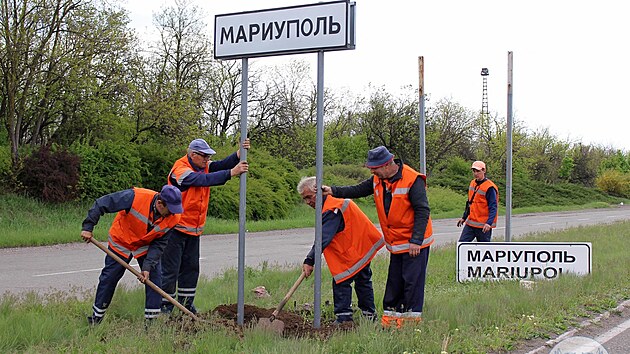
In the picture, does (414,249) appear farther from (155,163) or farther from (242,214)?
(155,163)

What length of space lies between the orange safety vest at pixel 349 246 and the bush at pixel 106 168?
16651mm

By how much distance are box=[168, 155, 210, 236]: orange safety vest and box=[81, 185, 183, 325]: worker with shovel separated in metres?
0.31

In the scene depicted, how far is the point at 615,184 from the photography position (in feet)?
226

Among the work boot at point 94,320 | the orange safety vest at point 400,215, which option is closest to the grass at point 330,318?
the work boot at point 94,320

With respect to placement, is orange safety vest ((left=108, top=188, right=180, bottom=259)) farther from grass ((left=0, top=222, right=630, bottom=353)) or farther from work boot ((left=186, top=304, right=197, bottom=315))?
work boot ((left=186, top=304, right=197, bottom=315))

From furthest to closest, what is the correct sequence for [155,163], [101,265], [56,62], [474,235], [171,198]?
[155,163], [56,62], [101,265], [474,235], [171,198]

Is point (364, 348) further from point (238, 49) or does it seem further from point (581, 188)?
point (581, 188)

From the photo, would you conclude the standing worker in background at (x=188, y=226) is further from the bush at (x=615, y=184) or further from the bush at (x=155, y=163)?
the bush at (x=615, y=184)

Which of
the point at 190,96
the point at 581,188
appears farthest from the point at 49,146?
the point at 581,188

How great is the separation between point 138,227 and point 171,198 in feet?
1.90

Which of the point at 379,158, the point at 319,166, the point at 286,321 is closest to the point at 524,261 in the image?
the point at 379,158

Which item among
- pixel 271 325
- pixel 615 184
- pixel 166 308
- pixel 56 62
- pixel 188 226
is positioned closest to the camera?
pixel 271 325

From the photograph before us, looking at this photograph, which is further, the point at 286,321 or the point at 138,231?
the point at 286,321

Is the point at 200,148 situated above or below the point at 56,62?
below
